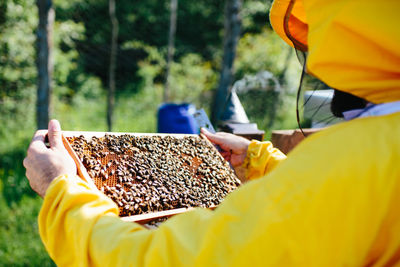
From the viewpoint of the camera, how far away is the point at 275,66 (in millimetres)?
13516

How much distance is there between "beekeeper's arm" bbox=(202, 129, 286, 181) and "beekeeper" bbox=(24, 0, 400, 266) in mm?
1110

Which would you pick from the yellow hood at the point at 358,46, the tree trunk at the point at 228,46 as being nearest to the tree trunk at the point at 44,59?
the tree trunk at the point at 228,46

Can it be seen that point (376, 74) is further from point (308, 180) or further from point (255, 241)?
point (255, 241)

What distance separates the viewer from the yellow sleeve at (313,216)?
0.77m

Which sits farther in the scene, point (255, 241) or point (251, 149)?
point (251, 149)

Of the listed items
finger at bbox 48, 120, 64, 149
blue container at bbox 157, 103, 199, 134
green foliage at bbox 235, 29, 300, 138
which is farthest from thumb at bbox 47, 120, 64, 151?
green foliage at bbox 235, 29, 300, 138

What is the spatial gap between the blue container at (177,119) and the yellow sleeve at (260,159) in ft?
3.09

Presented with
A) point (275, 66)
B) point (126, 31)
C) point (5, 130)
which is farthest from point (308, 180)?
point (126, 31)

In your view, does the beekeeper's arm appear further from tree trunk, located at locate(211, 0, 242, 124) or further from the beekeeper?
tree trunk, located at locate(211, 0, 242, 124)

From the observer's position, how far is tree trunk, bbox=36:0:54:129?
16.4 ft

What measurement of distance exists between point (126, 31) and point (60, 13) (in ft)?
16.3

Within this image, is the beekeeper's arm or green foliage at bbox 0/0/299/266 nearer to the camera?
the beekeeper's arm

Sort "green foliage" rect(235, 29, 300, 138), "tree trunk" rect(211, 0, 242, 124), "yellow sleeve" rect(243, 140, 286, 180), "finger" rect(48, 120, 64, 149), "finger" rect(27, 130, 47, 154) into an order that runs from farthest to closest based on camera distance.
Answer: "green foliage" rect(235, 29, 300, 138) < "tree trunk" rect(211, 0, 242, 124) < "yellow sleeve" rect(243, 140, 286, 180) < "finger" rect(48, 120, 64, 149) < "finger" rect(27, 130, 47, 154)

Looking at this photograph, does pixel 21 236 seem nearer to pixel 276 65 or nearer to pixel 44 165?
pixel 44 165
